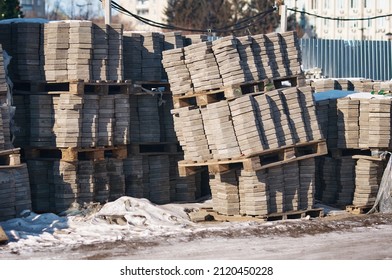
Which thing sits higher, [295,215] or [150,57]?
[150,57]

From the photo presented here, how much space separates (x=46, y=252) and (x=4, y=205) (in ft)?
6.75

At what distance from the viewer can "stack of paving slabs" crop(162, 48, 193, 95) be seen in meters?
15.6

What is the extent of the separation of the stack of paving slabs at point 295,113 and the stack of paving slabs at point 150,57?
8.73 feet

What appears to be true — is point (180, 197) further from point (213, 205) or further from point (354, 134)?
point (354, 134)

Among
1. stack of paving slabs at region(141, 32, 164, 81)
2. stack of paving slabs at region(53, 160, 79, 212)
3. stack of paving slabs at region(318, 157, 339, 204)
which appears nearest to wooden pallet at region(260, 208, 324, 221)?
stack of paving slabs at region(318, 157, 339, 204)

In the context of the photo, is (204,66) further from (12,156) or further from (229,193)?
(12,156)

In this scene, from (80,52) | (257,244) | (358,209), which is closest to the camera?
(257,244)

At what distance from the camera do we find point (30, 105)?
15766 millimetres

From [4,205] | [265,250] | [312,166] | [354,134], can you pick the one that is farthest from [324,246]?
[4,205]

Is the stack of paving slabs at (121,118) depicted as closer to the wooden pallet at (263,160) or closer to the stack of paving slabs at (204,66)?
the wooden pallet at (263,160)

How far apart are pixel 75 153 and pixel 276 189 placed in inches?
137

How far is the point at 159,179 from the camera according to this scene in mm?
16531

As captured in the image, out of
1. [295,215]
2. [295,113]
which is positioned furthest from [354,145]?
[295,215]

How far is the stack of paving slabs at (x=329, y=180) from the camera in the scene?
16844mm
